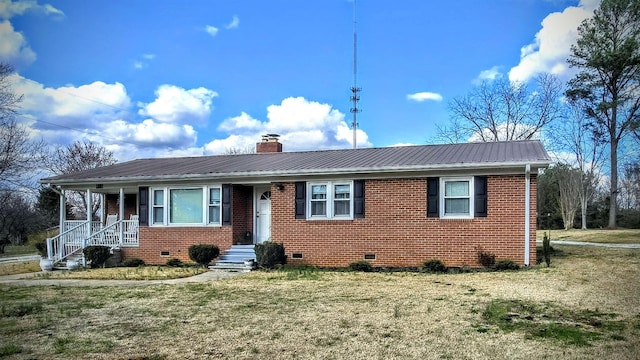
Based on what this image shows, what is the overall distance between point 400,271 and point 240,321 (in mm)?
7225

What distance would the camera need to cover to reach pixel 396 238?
47.1 ft

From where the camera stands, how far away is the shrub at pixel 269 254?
14.7 meters

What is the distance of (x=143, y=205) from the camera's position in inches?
676

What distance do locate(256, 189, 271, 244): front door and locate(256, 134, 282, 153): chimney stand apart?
15.4 feet

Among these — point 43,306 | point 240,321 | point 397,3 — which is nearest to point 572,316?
point 240,321

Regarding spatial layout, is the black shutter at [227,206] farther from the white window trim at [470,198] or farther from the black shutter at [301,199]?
the white window trim at [470,198]

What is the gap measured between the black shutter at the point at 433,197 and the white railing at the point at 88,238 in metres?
9.73

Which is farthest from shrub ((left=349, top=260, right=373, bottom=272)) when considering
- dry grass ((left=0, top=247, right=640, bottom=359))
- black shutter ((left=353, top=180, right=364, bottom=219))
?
dry grass ((left=0, top=247, right=640, bottom=359))

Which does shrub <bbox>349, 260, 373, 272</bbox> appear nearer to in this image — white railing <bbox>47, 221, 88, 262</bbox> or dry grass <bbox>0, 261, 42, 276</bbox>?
white railing <bbox>47, 221, 88, 262</bbox>

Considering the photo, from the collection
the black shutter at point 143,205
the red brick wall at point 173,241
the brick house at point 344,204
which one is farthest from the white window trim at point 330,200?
the black shutter at point 143,205

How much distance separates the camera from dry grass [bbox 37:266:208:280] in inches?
530

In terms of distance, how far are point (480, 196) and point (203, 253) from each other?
821 centimetres

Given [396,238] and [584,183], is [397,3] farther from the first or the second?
[584,183]

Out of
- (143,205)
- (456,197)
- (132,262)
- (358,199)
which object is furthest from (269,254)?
(456,197)
